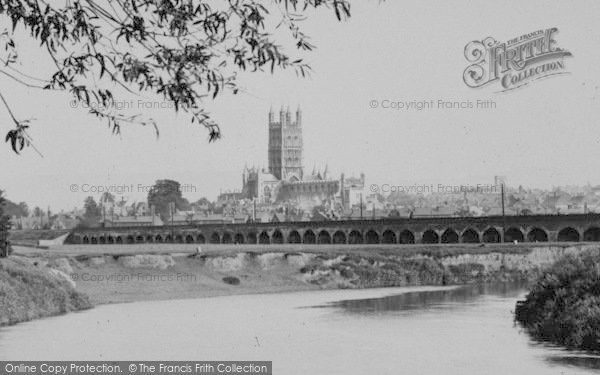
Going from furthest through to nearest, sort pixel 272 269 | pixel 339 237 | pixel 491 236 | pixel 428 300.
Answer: pixel 339 237
pixel 491 236
pixel 272 269
pixel 428 300

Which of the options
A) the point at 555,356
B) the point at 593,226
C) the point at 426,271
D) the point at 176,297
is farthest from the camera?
the point at 593,226

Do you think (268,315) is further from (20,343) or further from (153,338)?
(20,343)

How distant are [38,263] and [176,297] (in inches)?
289

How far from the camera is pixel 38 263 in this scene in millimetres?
48000

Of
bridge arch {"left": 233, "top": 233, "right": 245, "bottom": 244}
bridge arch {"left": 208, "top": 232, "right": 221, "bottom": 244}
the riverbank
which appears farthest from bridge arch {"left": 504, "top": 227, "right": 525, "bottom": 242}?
bridge arch {"left": 208, "top": 232, "right": 221, "bottom": 244}

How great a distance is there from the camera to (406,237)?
9906 cm

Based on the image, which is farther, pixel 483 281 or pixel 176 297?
pixel 483 281

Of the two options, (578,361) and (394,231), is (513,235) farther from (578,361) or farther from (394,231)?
(578,361)

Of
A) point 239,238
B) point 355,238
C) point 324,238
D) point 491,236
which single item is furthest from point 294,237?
point 491,236

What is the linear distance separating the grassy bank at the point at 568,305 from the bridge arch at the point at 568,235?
1919 inches

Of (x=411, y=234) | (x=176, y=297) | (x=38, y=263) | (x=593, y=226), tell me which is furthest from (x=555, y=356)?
(x=411, y=234)

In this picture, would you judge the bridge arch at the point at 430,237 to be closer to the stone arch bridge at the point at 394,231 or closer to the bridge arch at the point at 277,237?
the stone arch bridge at the point at 394,231

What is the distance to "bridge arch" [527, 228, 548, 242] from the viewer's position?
280 ft

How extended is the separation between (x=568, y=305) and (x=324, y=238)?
80.6 metres
